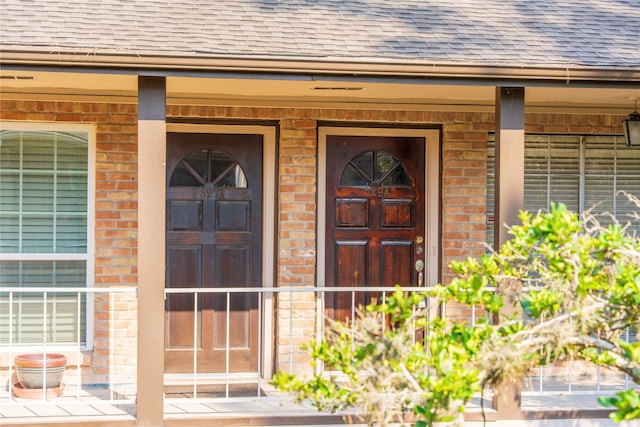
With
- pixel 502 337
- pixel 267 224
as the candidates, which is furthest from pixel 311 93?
pixel 502 337

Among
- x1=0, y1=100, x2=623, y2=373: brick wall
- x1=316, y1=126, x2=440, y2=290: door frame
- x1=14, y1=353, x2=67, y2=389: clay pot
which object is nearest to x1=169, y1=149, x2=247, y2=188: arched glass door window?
x1=0, y1=100, x2=623, y2=373: brick wall

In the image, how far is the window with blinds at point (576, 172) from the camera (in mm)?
8125

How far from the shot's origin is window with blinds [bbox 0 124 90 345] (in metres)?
7.43

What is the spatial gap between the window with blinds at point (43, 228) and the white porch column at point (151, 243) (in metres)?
1.64

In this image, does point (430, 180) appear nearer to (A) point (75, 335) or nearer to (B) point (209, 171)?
(B) point (209, 171)

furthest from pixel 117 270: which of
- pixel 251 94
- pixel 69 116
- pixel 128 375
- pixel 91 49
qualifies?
pixel 91 49

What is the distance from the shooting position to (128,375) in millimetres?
7453

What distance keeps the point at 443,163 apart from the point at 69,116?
3208 millimetres

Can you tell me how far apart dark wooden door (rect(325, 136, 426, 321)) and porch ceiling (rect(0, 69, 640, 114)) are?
42 cm

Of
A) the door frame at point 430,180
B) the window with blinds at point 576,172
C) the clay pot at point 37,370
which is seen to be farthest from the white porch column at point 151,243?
the window with blinds at point 576,172

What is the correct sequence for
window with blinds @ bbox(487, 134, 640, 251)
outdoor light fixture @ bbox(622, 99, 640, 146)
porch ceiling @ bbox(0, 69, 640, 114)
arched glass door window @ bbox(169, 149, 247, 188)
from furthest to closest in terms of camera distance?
window with blinds @ bbox(487, 134, 640, 251) < arched glass door window @ bbox(169, 149, 247, 188) < outdoor light fixture @ bbox(622, 99, 640, 146) < porch ceiling @ bbox(0, 69, 640, 114)

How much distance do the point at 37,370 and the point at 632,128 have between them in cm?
525

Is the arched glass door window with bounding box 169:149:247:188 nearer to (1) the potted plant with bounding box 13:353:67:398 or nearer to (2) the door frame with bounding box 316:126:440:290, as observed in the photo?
(2) the door frame with bounding box 316:126:440:290

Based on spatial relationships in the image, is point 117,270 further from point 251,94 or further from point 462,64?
point 462,64
